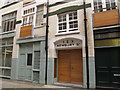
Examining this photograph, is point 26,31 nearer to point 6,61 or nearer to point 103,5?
point 6,61

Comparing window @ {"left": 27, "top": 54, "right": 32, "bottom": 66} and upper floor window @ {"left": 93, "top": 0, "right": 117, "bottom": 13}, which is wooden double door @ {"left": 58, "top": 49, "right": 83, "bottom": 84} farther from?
upper floor window @ {"left": 93, "top": 0, "right": 117, "bottom": 13}

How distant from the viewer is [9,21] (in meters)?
11.2

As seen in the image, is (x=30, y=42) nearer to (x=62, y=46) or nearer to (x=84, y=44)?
A: (x=62, y=46)

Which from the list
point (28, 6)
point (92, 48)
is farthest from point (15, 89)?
point (28, 6)

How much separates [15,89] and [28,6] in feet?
25.5

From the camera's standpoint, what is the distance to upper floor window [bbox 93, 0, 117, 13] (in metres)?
6.56

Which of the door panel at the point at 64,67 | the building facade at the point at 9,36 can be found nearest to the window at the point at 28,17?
the building facade at the point at 9,36

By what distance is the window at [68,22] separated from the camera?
25.1 feet

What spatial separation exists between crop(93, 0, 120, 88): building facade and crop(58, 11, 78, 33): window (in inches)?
61.6

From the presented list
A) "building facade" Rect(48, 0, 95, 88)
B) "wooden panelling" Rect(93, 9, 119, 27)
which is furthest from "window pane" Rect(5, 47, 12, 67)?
"wooden panelling" Rect(93, 9, 119, 27)

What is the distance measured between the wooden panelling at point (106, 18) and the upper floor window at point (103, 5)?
13.3 inches

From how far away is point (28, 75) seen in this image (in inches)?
346

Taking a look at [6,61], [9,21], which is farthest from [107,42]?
[9,21]

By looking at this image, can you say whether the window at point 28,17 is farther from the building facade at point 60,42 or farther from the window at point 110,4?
the window at point 110,4
